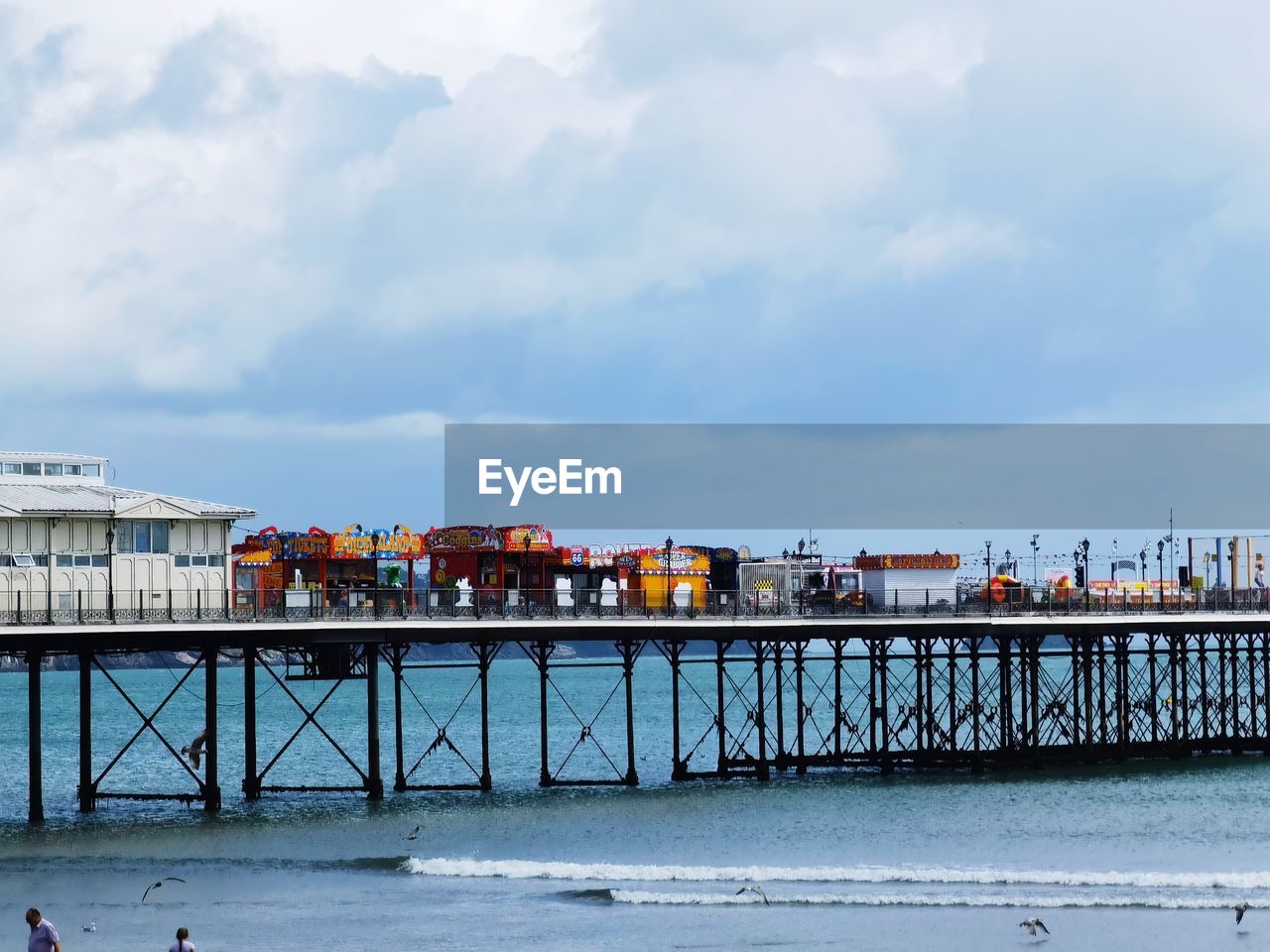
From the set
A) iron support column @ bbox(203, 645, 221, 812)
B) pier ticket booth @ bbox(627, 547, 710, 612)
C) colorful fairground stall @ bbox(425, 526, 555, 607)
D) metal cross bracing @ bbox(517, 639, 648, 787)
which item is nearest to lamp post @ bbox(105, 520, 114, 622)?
iron support column @ bbox(203, 645, 221, 812)

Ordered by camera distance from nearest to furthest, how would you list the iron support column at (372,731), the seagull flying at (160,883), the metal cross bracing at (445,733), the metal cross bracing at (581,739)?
the seagull flying at (160,883), the iron support column at (372,731), the metal cross bracing at (445,733), the metal cross bracing at (581,739)

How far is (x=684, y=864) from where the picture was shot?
47875 mm

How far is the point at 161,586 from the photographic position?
56469mm

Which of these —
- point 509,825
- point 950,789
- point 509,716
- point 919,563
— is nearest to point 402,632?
point 509,825

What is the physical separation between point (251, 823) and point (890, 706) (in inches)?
3697

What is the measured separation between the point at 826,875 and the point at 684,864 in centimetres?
356

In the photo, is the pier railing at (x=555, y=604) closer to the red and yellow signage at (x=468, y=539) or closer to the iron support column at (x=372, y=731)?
the iron support column at (x=372, y=731)

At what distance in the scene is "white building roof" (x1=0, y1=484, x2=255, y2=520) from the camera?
5481 cm

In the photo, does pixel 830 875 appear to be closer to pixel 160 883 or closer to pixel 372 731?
pixel 160 883

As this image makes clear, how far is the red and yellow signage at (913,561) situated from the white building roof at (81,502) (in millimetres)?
23973

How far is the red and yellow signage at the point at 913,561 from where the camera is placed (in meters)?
71.3

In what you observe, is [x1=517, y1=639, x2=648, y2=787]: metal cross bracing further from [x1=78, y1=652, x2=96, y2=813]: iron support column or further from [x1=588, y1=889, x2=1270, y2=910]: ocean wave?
[x1=78, y1=652, x2=96, y2=813]: iron support column

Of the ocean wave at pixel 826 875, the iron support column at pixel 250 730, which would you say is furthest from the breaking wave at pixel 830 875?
the iron support column at pixel 250 730

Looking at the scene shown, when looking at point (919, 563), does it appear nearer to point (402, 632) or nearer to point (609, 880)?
point (402, 632)
